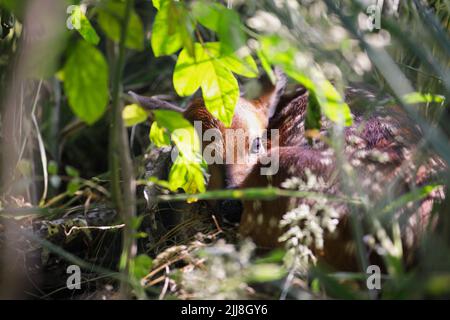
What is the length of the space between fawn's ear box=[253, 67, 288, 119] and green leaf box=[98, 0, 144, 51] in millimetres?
1834

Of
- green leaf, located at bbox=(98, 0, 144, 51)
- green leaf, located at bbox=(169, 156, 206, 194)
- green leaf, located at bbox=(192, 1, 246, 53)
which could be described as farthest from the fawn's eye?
green leaf, located at bbox=(98, 0, 144, 51)

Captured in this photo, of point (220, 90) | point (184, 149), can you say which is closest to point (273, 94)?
point (220, 90)

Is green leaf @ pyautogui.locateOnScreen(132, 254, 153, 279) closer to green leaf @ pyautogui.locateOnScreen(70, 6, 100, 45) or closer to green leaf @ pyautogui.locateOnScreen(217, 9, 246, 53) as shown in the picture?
green leaf @ pyautogui.locateOnScreen(217, 9, 246, 53)

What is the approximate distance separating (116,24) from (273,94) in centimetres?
192

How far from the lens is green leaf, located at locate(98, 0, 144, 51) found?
143 centimetres

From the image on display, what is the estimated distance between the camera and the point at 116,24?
1442 mm

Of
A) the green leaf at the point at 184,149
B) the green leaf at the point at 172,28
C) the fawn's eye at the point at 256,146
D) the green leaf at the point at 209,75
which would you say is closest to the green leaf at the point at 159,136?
the green leaf at the point at 184,149

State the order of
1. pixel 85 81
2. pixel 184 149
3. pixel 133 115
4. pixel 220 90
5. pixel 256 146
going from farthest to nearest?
pixel 256 146 → pixel 220 90 → pixel 184 149 → pixel 133 115 → pixel 85 81

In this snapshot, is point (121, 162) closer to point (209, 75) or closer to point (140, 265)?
point (140, 265)

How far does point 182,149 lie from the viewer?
172cm

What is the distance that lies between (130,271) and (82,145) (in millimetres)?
3290
